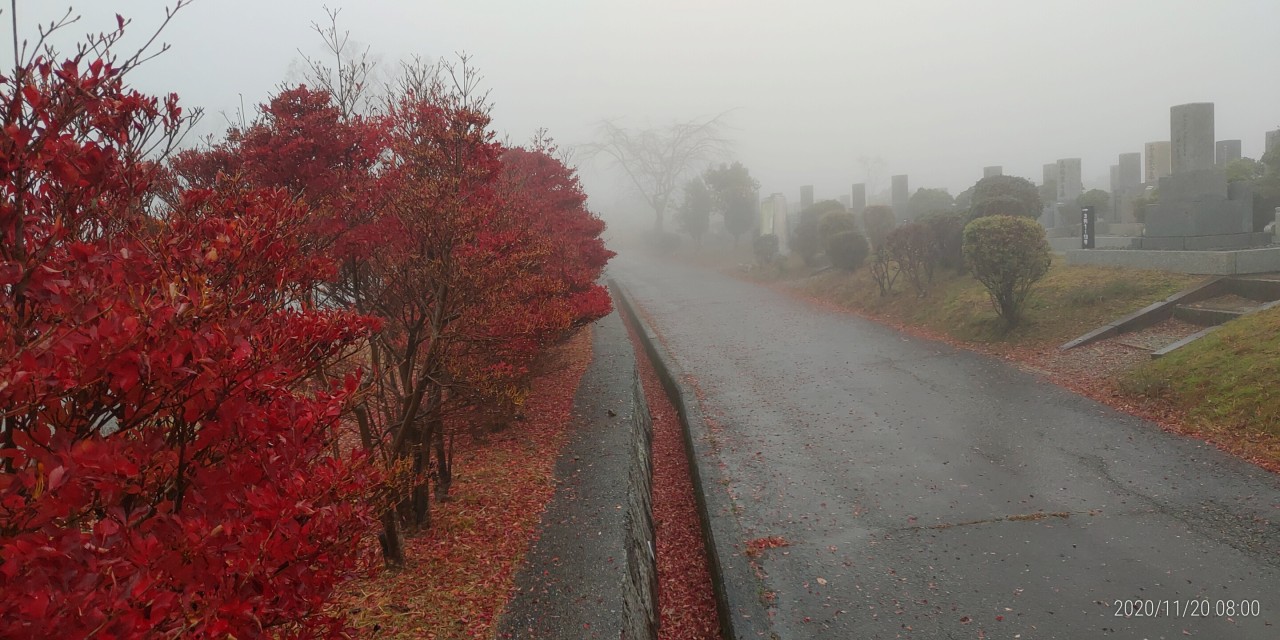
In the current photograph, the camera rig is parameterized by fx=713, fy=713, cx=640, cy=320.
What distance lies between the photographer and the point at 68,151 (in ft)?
6.88

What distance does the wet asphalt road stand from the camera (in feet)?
14.6

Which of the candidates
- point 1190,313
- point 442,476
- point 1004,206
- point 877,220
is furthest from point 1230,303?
point 877,220

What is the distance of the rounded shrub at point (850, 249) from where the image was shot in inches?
848

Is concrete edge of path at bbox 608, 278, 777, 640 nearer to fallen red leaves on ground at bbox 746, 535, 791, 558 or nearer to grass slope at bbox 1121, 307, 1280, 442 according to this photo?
fallen red leaves on ground at bbox 746, 535, 791, 558

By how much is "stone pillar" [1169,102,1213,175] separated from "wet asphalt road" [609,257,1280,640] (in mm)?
6938

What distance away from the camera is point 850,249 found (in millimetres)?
21609

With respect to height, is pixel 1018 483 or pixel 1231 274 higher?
pixel 1231 274

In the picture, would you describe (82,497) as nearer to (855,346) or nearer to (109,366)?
(109,366)

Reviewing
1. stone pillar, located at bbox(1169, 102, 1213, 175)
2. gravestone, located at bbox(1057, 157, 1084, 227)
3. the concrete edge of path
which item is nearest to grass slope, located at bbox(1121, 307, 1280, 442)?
the concrete edge of path

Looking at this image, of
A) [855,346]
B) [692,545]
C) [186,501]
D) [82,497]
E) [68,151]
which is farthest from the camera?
[855,346]

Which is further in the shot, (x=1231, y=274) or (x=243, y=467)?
(x=1231, y=274)

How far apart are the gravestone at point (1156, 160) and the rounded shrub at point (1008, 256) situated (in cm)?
1201

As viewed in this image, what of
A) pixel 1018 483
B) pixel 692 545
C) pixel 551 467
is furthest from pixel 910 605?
pixel 551 467

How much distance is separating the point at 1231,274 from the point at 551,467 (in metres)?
11.2
